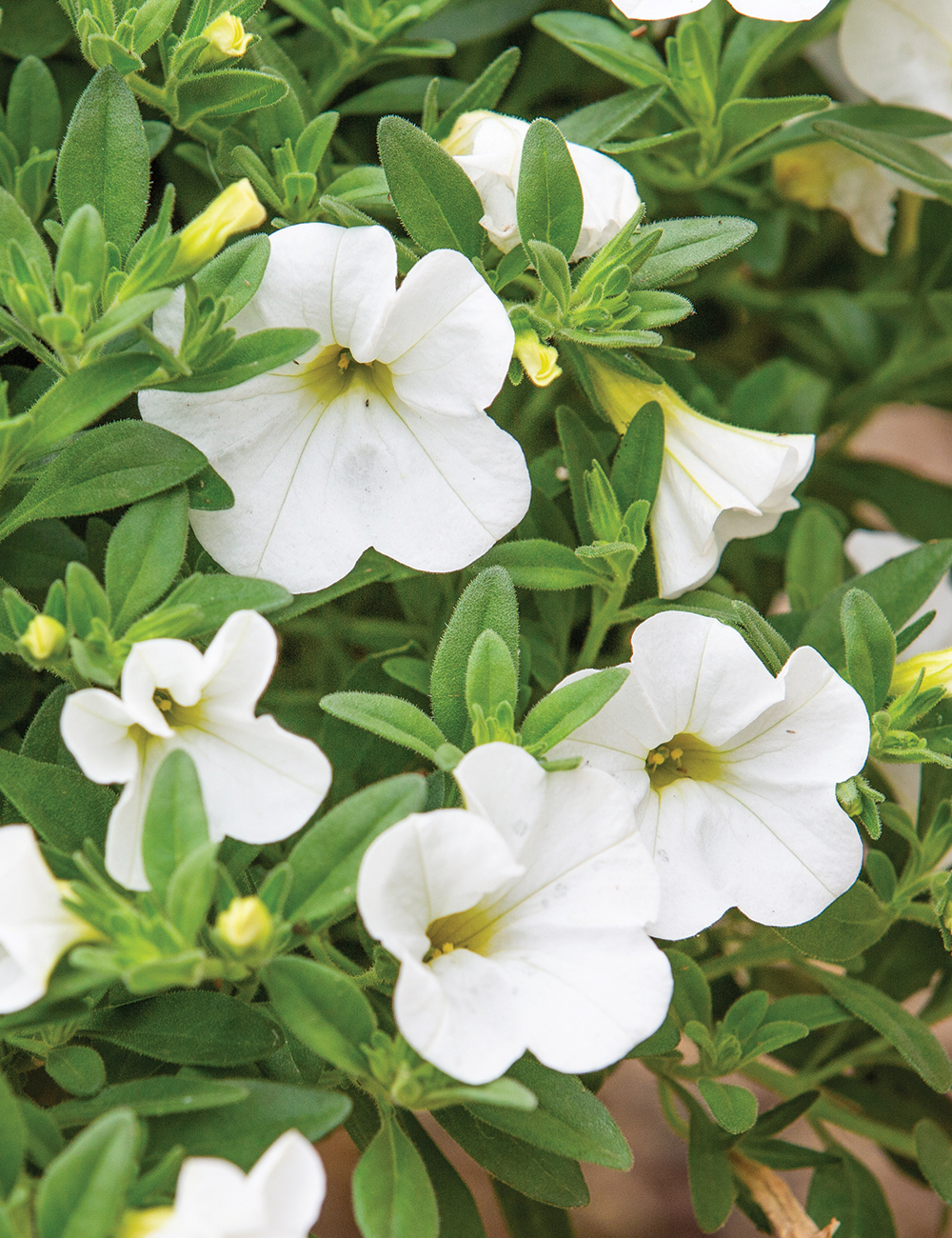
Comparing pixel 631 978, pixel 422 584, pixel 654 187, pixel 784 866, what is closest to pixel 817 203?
pixel 654 187

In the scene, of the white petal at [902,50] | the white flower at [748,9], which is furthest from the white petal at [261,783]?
the white petal at [902,50]

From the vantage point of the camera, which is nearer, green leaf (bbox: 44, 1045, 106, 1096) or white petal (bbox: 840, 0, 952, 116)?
green leaf (bbox: 44, 1045, 106, 1096)

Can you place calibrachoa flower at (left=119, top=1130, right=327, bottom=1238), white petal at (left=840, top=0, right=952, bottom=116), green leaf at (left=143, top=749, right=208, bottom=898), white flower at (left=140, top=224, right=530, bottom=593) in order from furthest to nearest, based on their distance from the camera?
white petal at (left=840, top=0, right=952, bottom=116)
white flower at (left=140, top=224, right=530, bottom=593)
green leaf at (left=143, top=749, right=208, bottom=898)
calibrachoa flower at (left=119, top=1130, right=327, bottom=1238)

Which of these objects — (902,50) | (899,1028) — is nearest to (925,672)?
(899,1028)

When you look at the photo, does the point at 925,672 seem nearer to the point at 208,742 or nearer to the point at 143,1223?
the point at 208,742

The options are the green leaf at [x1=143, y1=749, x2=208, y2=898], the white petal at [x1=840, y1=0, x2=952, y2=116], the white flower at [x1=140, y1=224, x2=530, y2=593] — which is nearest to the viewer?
the green leaf at [x1=143, y1=749, x2=208, y2=898]

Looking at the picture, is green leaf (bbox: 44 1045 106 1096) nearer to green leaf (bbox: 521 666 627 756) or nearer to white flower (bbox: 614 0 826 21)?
green leaf (bbox: 521 666 627 756)

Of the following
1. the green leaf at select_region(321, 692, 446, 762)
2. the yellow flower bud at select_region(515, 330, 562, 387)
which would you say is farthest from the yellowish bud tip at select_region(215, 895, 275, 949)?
the yellow flower bud at select_region(515, 330, 562, 387)
